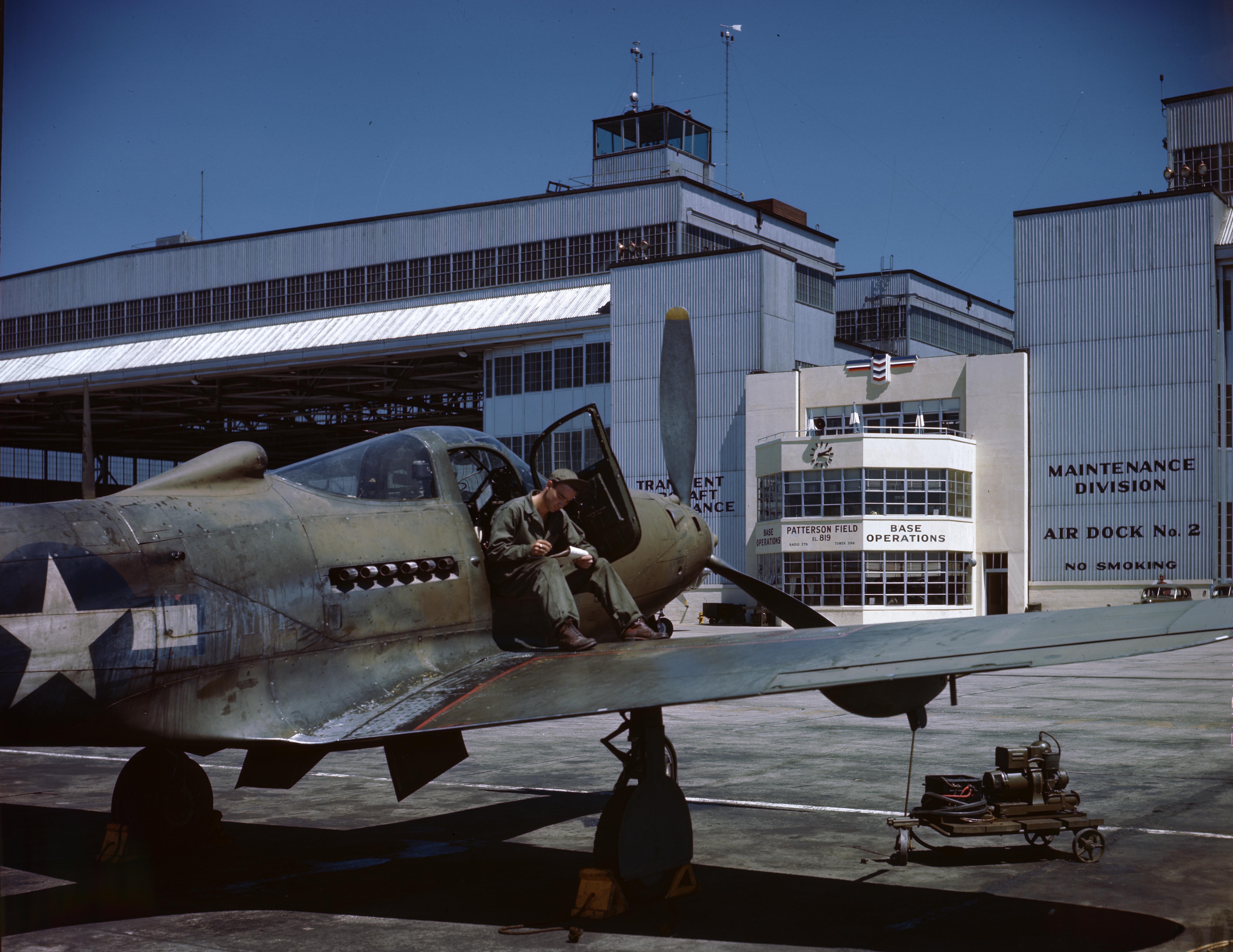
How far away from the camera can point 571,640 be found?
9.15 meters

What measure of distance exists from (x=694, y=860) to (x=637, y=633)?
73.4 inches

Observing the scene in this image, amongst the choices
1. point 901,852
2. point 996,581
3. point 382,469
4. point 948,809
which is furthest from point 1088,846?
point 996,581

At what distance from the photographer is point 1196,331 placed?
5394 cm

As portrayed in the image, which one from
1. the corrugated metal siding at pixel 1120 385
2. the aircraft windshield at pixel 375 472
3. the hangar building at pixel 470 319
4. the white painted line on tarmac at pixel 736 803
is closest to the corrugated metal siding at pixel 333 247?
the hangar building at pixel 470 319

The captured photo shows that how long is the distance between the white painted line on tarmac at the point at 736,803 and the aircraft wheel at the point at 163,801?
1.31 m

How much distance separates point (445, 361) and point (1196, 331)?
37.9 metres

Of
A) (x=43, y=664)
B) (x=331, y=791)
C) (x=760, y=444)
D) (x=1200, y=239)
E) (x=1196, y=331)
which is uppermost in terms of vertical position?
(x=1200, y=239)

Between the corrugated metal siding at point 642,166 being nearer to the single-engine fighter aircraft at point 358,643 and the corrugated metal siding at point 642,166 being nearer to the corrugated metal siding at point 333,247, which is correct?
the corrugated metal siding at point 333,247

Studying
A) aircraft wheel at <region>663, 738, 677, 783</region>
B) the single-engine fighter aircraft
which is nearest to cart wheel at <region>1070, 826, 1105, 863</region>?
the single-engine fighter aircraft

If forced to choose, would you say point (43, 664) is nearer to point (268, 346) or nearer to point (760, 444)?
point (760, 444)

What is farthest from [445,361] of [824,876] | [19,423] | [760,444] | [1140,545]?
[824,876]

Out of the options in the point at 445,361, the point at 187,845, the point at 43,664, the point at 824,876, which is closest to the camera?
the point at 43,664

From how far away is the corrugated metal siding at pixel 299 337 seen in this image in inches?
2483

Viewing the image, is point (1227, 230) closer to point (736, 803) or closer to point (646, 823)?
point (736, 803)
